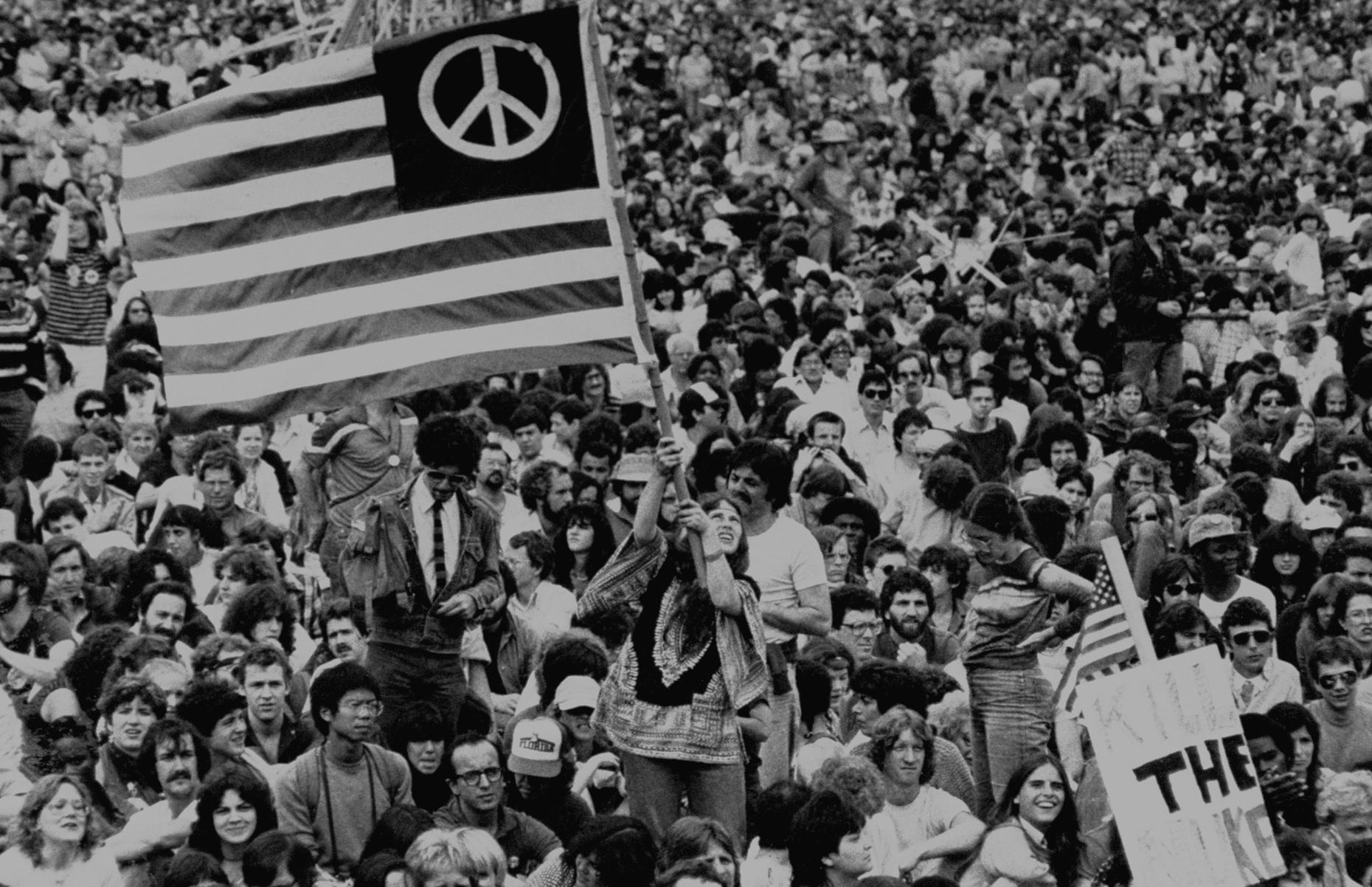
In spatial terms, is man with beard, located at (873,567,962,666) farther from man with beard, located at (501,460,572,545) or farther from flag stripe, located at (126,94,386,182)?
flag stripe, located at (126,94,386,182)

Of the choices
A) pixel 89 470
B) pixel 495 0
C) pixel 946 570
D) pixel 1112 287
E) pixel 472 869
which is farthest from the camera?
pixel 495 0

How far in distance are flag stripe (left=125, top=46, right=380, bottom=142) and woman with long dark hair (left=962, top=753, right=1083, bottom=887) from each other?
312 centimetres

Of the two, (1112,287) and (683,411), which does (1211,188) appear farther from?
(683,411)

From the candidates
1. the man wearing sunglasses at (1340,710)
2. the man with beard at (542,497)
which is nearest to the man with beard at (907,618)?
the man wearing sunglasses at (1340,710)

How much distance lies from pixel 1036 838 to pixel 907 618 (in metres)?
2.53

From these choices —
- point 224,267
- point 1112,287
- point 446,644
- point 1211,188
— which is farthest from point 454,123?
point 1211,188

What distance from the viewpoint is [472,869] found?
9.03m

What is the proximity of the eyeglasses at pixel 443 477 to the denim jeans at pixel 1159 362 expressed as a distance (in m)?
9.13

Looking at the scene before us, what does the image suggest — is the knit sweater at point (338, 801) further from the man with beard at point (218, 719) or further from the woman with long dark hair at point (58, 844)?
the woman with long dark hair at point (58, 844)

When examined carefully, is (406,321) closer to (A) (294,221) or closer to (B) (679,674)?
(A) (294,221)

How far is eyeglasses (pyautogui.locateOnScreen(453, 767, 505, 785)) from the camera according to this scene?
32.8 feet

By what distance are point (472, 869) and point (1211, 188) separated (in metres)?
19.2

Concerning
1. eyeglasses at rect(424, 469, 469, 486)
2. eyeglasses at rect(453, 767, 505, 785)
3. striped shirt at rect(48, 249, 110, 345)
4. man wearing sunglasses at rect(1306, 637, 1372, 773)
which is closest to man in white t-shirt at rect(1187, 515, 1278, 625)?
man wearing sunglasses at rect(1306, 637, 1372, 773)

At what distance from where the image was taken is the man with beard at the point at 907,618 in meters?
12.2
